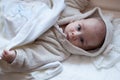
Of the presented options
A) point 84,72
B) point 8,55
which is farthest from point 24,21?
point 84,72

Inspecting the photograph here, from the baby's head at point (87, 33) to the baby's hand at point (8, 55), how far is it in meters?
0.28

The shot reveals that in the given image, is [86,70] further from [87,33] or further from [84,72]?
[87,33]

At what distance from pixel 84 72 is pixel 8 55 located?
1.08ft

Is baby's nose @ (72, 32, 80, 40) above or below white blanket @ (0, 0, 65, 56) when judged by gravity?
below

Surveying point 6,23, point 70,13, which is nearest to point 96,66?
point 70,13

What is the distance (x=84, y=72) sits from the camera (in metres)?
1.11

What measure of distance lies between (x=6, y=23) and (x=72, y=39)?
31cm

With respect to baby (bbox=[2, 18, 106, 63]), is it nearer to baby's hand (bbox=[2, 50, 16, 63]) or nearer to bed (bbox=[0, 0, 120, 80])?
bed (bbox=[0, 0, 120, 80])

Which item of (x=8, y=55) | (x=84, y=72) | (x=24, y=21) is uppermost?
(x=24, y=21)

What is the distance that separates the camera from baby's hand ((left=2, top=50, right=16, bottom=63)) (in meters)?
1.04

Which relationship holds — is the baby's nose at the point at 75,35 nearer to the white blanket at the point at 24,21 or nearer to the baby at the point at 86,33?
the baby at the point at 86,33

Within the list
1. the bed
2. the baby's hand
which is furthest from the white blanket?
the bed

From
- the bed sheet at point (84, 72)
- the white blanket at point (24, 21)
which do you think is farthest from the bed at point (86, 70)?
the white blanket at point (24, 21)

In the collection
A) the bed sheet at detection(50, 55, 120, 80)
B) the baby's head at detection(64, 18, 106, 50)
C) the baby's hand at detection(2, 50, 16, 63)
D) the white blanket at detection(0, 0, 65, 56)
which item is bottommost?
the bed sheet at detection(50, 55, 120, 80)
